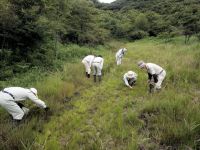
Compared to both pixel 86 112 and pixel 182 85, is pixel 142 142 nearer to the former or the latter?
pixel 86 112

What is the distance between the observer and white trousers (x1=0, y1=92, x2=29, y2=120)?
246 inches

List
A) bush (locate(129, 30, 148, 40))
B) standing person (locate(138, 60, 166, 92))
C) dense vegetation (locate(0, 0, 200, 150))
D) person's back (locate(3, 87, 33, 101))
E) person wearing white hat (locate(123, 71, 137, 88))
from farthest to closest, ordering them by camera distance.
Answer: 1. bush (locate(129, 30, 148, 40))
2. person wearing white hat (locate(123, 71, 137, 88))
3. standing person (locate(138, 60, 166, 92))
4. person's back (locate(3, 87, 33, 101))
5. dense vegetation (locate(0, 0, 200, 150))

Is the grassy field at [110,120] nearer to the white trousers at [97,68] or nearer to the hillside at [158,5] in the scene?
the white trousers at [97,68]

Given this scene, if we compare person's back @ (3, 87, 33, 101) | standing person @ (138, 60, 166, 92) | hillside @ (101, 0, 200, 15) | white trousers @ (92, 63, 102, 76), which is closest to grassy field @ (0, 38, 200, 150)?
standing person @ (138, 60, 166, 92)

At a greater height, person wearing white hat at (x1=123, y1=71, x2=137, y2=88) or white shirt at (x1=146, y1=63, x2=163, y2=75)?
white shirt at (x1=146, y1=63, x2=163, y2=75)

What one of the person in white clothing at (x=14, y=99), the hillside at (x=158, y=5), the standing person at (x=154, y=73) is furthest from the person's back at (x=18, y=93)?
the hillside at (x=158, y=5)

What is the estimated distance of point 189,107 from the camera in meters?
5.77

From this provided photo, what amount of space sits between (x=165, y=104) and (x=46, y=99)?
3.86 m

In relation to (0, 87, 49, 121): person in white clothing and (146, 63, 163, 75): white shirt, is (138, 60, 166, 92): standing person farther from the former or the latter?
(0, 87, 49, 121): person in white clothing

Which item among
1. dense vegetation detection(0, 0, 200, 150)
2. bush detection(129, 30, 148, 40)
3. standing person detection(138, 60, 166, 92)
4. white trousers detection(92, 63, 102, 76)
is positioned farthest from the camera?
bush detection(129, 30, 148, 40)

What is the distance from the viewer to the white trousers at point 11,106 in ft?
20.5

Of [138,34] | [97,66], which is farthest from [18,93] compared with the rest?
[138,34]

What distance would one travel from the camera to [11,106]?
629 cm

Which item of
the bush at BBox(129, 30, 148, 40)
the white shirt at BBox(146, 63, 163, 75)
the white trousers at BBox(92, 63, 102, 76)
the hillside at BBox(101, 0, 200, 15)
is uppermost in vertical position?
the hillside at BBox(101, 0, 200, 15)
